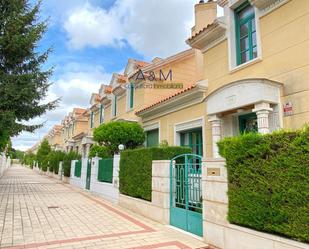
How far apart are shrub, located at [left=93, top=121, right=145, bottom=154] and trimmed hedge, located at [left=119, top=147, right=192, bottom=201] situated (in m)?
2.66

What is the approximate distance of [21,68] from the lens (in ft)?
48.2

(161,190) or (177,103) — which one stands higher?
(177,103)

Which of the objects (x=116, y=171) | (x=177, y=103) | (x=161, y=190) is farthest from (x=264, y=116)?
(x=116, y=171)

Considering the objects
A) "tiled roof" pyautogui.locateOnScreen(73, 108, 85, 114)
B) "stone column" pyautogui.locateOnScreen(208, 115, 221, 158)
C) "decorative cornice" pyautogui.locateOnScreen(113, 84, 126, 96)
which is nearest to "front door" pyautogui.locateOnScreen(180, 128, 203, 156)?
"stone column" pyautogui.locateOnScreen(208, 115, 221, 158)

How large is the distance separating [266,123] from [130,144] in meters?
8.00

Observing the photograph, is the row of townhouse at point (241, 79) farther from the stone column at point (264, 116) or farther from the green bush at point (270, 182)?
the green bush at point (270, 182)

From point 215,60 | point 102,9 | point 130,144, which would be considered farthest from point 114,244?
point 102,9

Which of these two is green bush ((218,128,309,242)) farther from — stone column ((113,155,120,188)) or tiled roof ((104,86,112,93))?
tiled roof ((104,86,112,93))

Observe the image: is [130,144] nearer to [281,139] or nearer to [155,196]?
[155,196]

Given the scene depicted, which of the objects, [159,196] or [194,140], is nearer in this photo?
[159,196]

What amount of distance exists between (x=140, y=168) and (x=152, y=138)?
5171mm

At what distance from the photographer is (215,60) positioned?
9.48 m

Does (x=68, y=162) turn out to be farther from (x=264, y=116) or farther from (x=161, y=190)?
(x=264, y=116)

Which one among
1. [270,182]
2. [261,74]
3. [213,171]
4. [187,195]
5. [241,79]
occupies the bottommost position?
[187,195]
